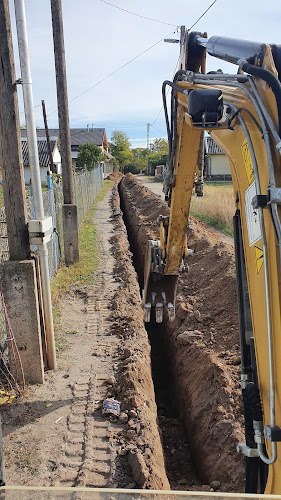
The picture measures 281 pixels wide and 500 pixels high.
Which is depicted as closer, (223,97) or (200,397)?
(223,97)

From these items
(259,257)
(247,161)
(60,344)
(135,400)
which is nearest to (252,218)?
(259,257)

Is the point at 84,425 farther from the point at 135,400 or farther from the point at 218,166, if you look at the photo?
the point at 218,166

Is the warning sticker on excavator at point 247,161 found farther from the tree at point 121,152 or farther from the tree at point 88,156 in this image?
the tree at point 121,152

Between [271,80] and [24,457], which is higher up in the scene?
[271,80]

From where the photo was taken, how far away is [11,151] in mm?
4902

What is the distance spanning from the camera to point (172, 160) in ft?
14.7

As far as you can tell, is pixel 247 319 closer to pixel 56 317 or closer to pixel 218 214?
pixel 56 317

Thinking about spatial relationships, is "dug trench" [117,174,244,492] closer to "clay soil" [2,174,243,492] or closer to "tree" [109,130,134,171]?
"clay soil" [2,174,243,492]

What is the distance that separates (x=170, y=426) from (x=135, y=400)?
1.49 m

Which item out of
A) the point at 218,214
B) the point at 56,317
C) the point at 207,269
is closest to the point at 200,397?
the point at 56,317

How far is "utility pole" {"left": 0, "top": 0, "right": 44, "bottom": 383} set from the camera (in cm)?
477

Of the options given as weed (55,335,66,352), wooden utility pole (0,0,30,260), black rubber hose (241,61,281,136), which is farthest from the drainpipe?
black rubber hose (241,61,281,136)

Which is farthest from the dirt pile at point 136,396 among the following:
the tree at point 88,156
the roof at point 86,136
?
the roof at point 86,136

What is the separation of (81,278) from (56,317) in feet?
7.55
